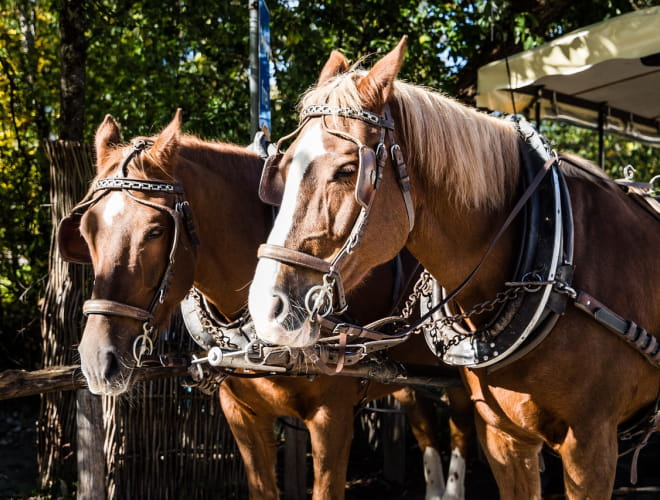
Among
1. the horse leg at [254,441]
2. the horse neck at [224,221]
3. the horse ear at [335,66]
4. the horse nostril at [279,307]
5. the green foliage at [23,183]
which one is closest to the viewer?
the horse nostril at [279,307]

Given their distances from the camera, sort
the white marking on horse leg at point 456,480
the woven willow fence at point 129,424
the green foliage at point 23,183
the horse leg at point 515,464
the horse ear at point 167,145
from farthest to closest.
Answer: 1. the green foliage at point 23,183
2. the woven willow fence at point 129,424
3. the white marking on horse leg at point 456,480
4. the horse ear at point 167,145
5. the horse leg at point 515,464

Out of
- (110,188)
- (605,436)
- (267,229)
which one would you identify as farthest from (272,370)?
(605,436)

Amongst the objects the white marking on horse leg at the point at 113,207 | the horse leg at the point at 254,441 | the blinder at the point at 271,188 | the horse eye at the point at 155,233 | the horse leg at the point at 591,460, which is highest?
the blinder at the point at 271,188

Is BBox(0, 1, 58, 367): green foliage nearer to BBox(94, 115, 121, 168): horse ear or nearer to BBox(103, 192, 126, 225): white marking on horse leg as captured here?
BBox(94, 115, 121, 168): horse ear

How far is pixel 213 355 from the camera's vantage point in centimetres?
254

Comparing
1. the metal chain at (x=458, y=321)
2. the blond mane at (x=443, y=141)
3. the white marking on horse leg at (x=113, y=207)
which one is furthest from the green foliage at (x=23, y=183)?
the blond mane at (x=443, y=141)

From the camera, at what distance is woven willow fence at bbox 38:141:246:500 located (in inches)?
182

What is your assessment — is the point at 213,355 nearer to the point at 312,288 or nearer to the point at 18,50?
the point at 312,288

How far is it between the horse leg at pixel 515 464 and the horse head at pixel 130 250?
1.24m

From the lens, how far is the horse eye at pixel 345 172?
6.41ft

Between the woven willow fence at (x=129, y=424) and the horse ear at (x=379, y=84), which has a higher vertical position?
the horse ear at (x=379, y=84)

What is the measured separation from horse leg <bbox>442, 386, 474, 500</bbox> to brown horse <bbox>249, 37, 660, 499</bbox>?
1449 millimetres

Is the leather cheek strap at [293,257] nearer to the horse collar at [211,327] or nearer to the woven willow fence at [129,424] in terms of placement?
the horse collar at [211,327]

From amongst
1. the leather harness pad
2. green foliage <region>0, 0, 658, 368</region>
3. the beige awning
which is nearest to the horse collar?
the leather harness pad
